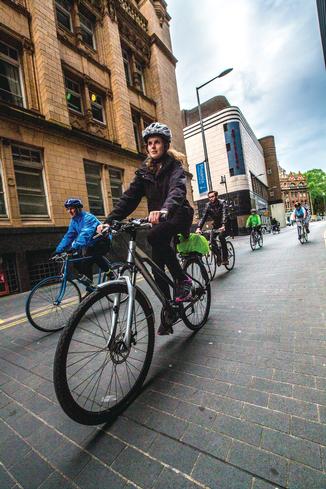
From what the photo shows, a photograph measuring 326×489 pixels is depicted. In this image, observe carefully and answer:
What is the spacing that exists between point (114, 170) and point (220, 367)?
12.9 metres

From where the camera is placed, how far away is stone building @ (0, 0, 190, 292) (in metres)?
8.73

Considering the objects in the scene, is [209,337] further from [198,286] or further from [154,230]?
[154,230]

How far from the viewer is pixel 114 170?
13.7 metres

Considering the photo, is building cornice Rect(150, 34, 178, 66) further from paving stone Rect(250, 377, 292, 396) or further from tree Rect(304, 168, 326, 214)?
tree Rect(304, 168, 326, 214)

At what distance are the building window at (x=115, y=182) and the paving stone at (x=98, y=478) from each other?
12.6m

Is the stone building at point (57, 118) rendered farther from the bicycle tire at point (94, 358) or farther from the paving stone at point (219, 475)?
the paving stone at point (219, 475)

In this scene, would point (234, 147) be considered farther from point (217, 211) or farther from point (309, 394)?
point (309, 394)

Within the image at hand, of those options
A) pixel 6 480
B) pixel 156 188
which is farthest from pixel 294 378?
pixel 156 188

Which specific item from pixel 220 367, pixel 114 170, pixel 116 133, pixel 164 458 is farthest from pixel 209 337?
pixel 116 133

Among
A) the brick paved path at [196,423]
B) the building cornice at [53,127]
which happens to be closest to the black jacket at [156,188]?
the brick paved path at [196,423]

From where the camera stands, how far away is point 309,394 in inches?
71.3

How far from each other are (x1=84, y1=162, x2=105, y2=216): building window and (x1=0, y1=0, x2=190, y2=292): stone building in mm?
50

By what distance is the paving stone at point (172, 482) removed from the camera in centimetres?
126

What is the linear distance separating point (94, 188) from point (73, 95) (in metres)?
4.59
